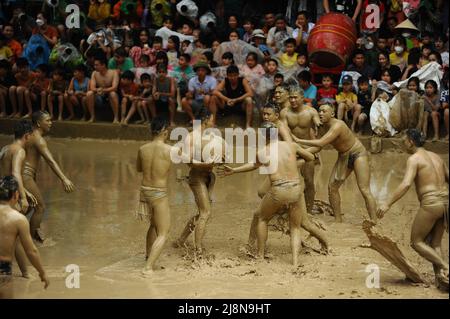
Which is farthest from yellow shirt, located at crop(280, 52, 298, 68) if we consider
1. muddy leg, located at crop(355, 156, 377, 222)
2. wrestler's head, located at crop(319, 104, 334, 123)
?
muddy leg, located at crop(355, 156, 377, 222)

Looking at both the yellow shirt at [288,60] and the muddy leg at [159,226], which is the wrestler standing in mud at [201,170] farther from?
the yellow shirt at [288,60]

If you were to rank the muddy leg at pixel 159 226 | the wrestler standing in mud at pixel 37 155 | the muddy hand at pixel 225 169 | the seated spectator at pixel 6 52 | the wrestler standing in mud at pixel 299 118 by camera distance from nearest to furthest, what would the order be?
1. the muddy leg at pixel 159 226
2. the muddy hand at pixel 225 169
3. the wrestler standing in mud at pixel 37 155
4. the wrestler standing in mud at pixel 299 118
5. the seated spectator at pixel 6 52

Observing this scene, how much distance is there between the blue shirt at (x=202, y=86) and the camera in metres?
13.2

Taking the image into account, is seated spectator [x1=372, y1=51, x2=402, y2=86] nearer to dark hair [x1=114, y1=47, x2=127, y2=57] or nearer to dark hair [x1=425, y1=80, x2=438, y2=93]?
dark hair [x1=425, y1=80, x2=438, y2=93]

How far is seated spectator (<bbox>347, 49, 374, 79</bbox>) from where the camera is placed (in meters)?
12.9

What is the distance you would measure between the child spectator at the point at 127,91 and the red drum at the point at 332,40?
2711mm

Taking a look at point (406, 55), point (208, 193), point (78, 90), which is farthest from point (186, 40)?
point (208, 193)

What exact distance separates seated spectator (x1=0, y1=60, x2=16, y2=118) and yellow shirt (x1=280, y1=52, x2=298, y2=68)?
4.40 m

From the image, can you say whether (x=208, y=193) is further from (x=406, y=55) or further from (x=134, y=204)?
(x=406, y=55)

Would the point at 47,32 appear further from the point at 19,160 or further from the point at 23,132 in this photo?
the point at 19,160

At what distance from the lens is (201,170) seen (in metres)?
8.30

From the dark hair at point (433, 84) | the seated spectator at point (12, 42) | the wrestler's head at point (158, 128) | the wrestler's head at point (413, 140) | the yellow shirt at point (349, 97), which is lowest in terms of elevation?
the wrestler's head at point (413, 140)

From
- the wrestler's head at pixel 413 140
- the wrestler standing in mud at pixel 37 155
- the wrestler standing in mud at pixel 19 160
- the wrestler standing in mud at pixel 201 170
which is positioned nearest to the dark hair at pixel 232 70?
the wrestler standing in mud at pixel 201 170

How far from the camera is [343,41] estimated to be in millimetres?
12953
